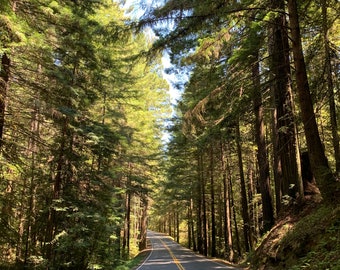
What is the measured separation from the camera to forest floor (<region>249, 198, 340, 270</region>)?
20.8 ft

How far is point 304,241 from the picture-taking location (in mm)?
7555

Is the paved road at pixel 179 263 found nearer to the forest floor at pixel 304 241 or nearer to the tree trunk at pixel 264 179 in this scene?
the tree trunk at pixel 264 179

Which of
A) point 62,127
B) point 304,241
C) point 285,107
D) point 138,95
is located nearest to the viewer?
point 304,241

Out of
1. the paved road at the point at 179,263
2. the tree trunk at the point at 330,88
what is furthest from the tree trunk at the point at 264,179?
the tree trunk at the point at 330,88

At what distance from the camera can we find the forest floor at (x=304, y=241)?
Result: 6.33 m

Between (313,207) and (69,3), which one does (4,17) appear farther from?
(313,207)

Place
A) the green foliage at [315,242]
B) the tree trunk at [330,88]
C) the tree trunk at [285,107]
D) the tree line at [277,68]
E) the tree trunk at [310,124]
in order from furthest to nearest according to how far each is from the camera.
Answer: the tree trunk at [285,107]
the tree trunk at [330,88]
the tree line at [277,68]
the tree trunk at [310,124]
the green foliage at [315,242]

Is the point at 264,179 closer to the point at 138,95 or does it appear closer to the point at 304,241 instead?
the point at 304,241

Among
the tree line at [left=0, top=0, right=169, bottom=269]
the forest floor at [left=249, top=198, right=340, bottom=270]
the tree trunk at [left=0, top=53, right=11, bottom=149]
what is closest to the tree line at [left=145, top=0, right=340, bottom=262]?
the forest floor at [left=249, top=198, right=340, bottom=270]

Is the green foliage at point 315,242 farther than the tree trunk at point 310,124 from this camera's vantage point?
No

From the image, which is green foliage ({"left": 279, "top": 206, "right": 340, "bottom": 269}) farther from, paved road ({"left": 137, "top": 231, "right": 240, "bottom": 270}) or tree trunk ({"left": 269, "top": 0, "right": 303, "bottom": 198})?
paved road ({"left": 137, "top": 231, "right": 240, "bottom": 270})

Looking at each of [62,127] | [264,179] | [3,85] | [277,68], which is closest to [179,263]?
[264,179]

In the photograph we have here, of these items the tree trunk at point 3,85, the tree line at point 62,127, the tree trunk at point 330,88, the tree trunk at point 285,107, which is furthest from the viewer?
the tree trunk at point 285,107

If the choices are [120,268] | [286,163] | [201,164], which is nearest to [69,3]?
[286,163]
